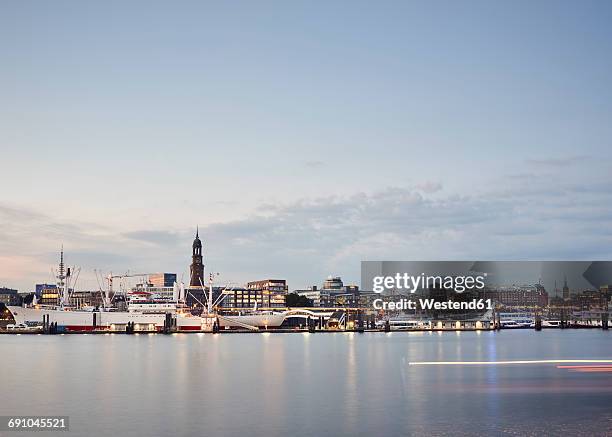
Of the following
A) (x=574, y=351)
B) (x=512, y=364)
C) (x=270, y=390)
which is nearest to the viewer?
(x=270, y=390)

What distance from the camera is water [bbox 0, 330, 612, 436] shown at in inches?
1662

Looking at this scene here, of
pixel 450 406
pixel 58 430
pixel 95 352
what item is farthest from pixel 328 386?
pixel 95 352

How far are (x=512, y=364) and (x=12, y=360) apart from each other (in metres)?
62.0

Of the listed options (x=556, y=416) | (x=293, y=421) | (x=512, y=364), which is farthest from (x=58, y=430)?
(x=512, y=364)

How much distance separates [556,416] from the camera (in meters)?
46.5

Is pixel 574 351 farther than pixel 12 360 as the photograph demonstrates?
Yes

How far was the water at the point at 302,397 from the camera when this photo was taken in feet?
139

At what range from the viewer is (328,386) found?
62938 millimetres

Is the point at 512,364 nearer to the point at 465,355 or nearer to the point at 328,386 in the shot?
the point at 465,355

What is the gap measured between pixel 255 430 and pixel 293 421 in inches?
143

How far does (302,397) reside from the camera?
181 ft

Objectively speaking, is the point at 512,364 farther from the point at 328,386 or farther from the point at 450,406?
the point at 450,406

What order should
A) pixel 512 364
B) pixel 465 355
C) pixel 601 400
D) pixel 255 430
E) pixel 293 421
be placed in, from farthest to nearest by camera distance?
pixel 465 355
pixel 512 364
pixel 601 400
pixel 293 421
pixel 255 430

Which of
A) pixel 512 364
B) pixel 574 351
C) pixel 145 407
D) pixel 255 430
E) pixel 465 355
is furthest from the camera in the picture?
pixel 574 351
